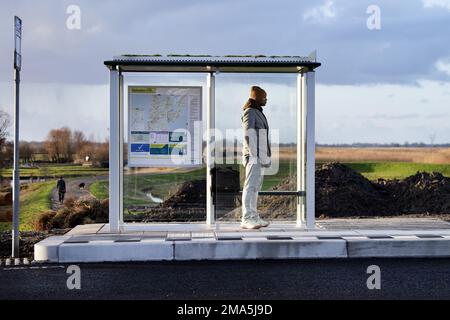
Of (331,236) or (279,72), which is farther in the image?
(279,72)

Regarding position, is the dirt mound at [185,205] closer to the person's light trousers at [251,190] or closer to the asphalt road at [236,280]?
the person's light trousers at [251,190]

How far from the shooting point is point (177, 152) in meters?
13.1

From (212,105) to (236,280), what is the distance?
13.5 feet

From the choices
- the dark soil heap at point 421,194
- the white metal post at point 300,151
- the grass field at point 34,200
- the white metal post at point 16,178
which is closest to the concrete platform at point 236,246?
the white metal post at point 16,178

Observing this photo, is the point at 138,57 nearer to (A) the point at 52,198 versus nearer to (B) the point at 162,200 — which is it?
(B) the point at 162,200

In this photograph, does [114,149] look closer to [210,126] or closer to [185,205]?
[210,126]

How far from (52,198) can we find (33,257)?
11.7 metres

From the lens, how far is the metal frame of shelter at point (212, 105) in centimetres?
1268

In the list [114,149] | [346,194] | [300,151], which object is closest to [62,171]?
[346,194]

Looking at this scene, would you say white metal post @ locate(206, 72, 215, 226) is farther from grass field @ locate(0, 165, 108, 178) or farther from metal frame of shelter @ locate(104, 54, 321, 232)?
grass field @ locate(0, 165, 108, 178)

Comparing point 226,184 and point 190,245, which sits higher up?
point 226,184
